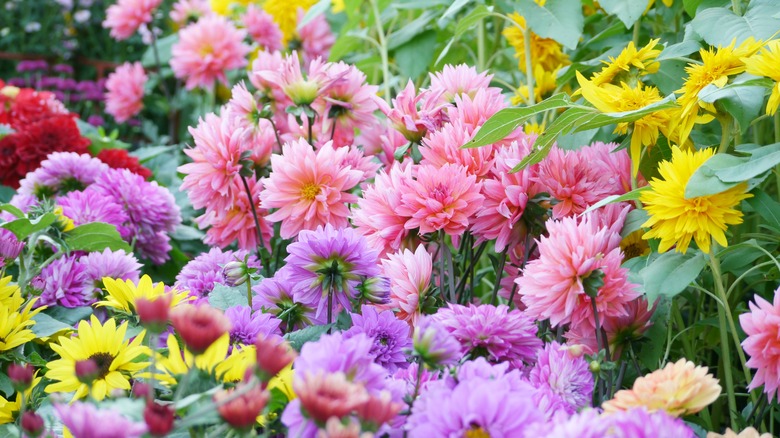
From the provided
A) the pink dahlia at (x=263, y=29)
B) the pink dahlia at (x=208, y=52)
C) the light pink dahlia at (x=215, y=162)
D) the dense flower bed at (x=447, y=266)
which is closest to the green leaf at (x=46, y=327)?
the dense flower bed at (x=447, y=266)

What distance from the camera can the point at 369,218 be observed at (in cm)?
86

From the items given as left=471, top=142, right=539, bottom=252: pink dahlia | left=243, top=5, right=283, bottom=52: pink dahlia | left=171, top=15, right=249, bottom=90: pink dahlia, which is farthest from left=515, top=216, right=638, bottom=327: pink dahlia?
left=243, top=5, right=283, bottom=52: pink dahlia

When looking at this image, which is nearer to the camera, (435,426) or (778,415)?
(435,426)

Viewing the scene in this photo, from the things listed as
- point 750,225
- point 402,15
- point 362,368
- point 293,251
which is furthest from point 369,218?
point 402,15

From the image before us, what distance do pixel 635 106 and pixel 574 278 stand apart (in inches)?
8.1

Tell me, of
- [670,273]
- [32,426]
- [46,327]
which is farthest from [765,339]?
[46,327]

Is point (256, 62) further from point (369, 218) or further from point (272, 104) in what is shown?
point (369, 218)

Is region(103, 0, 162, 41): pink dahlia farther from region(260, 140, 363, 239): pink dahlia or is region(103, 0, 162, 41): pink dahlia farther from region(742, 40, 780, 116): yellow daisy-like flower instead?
region(742, 40, 780, 116): yellow daisy-like flower

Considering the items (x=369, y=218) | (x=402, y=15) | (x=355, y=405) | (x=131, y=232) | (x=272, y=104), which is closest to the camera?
(x=355, y=405)

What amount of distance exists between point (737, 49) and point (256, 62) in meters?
0.64

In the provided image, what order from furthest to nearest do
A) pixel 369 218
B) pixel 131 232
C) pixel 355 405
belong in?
pixel 131 232
pixel 369 218
pixel 355 405

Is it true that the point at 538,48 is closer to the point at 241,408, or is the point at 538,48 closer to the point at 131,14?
the point at 241,408

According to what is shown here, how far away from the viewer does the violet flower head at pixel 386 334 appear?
759 mm

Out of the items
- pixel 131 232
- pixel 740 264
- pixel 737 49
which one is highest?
pixel 737 49
